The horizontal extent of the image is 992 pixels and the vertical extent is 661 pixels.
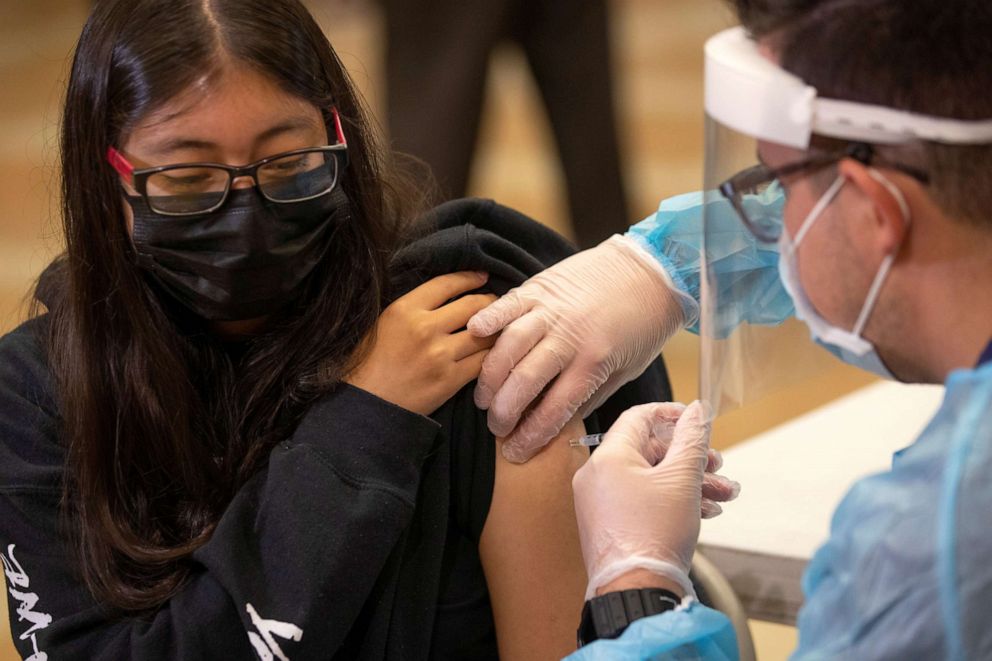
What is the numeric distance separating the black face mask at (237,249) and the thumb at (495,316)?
0.21 meters

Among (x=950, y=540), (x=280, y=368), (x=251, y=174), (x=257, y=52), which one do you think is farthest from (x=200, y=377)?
(x=950, y=540)

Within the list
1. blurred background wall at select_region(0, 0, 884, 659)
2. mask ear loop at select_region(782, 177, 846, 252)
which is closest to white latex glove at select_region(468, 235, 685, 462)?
mask ear loop at select_region(782, 177, 846, 252)

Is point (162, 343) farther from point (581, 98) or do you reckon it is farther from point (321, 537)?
→ point (581, 98)

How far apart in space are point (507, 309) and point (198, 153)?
42 cm

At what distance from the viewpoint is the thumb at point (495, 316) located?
1.49 metres

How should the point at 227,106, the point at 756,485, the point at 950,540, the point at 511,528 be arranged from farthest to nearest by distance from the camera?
the point at 756,485 → the point at 511,528 → the point at 227,106 → the point at 950,540

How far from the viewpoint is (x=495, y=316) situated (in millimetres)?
1491

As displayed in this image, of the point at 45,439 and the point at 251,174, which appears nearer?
the point at 251,174

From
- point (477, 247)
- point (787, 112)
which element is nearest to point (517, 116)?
point (477, 247)

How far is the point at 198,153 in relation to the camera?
4.50 ft

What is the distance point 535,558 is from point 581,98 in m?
2.04

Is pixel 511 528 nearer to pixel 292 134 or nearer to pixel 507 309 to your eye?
pixel 507 309

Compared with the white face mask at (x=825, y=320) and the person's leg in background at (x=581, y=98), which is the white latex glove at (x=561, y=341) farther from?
the person's leg in background at (x=581, y=98)

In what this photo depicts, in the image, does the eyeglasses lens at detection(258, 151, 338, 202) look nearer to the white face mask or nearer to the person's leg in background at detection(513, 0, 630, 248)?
the white face mask
